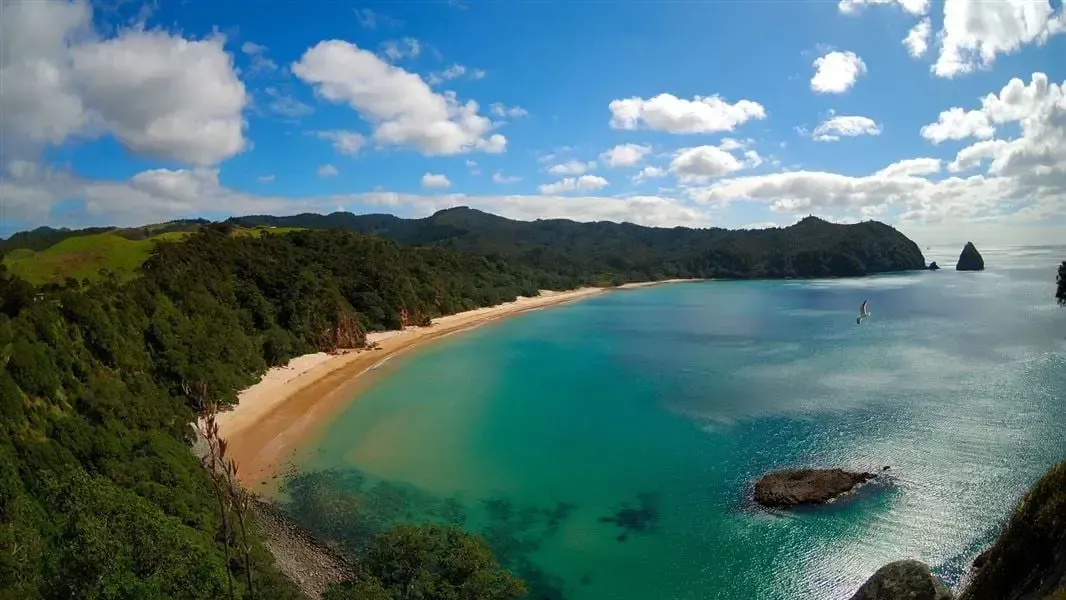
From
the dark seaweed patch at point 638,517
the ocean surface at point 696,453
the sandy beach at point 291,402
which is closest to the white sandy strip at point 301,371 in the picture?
the sandy beach at point 291,402

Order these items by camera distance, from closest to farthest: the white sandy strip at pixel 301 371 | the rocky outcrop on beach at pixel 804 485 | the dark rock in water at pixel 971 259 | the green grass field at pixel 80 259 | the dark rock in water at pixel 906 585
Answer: the dark rock in water at pixel 906 585 → the rocky outcrop on beach at pixel 804 485 → the green grass field at pixel 80 259 → the white sandy strip at pixel 301 371 → the dark rock in water at pixel 971 259

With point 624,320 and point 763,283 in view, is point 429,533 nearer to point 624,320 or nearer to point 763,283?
point 624,320

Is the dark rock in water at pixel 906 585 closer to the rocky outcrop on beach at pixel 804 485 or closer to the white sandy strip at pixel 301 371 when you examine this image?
the rocky outcrop on beach at pixel 804 485

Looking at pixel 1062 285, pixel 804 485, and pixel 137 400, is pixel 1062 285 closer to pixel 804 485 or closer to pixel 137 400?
pixel 804 485

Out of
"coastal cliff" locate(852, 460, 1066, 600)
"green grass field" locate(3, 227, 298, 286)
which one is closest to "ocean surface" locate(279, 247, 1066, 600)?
"coastal cliff" locate(852, 460, 1066, 600)

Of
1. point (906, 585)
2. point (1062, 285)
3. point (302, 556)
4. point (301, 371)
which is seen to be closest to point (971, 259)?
point (1062, 285)

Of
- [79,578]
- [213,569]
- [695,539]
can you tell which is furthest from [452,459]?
[79,578]
